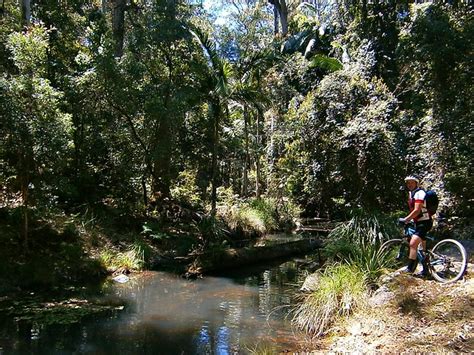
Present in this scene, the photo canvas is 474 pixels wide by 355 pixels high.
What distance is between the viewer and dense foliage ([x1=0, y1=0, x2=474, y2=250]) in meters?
10.8

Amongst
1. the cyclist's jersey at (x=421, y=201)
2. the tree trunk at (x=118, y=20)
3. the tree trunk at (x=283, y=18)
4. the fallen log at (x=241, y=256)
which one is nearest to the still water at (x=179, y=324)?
the fallen log at (x=241, y=256)

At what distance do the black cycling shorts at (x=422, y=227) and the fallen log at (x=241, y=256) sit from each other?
655 centimetres

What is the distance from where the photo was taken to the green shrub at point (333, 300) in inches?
300

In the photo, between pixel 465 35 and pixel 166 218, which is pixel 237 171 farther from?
pixel 465 35

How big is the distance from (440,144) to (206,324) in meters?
8.37

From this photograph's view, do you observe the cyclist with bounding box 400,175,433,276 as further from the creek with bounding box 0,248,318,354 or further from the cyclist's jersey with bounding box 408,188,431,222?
the creek with bounding box 0,248,318,354

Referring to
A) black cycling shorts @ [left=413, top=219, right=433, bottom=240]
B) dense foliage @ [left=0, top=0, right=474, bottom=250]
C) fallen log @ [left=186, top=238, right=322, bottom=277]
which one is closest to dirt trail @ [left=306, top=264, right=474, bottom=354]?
black cycling shorts @ [left=413, top=219, right=433, bottom=240]

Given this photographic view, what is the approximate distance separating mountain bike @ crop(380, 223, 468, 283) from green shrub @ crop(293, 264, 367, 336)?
0.97m

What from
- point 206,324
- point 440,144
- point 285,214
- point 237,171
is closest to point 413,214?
point 206,324

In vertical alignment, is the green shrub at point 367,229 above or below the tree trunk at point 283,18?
below

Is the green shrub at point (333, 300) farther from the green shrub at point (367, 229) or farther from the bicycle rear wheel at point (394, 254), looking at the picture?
the green shrub at point (367, 229)

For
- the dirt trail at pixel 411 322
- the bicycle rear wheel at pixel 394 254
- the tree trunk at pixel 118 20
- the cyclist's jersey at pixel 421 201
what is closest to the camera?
the dirt trail at pixel 411 322

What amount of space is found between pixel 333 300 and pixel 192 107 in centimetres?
1053

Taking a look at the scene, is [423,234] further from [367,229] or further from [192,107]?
[192,107]
